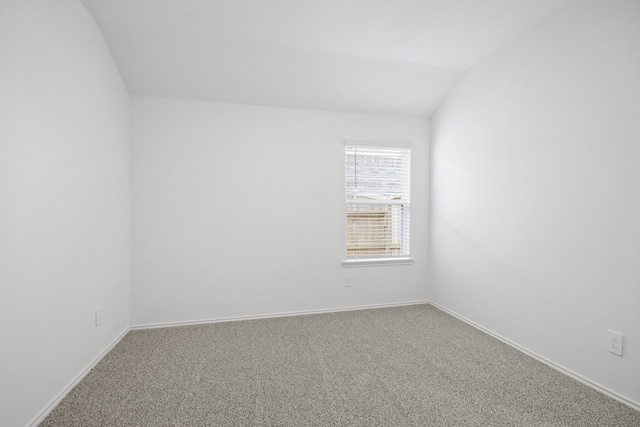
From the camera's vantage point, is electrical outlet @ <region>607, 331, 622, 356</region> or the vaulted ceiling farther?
the vaulted ceiling

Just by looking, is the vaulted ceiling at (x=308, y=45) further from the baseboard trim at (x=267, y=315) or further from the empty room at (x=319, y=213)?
the baseboard trim at (x=267, y=315)

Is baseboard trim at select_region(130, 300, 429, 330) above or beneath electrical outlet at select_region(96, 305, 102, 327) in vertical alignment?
beneath

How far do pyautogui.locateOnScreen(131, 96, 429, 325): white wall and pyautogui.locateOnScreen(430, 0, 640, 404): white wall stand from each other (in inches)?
35.3

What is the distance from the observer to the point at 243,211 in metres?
3.13

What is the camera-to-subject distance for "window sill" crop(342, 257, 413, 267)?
3404mm

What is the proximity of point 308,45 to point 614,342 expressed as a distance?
2.95 m

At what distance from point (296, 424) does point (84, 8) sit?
2.91 meters

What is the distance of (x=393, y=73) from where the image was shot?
116 inches

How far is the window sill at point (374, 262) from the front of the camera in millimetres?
3404

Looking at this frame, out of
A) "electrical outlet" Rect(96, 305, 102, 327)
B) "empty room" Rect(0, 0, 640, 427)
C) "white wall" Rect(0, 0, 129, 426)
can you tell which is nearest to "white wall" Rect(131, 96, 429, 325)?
"empty room" Rect(0, 0, 640, 427)

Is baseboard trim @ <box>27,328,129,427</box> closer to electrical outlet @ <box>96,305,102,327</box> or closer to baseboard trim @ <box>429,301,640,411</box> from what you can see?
electrical outlet @ <box>96,305,102,327</box>

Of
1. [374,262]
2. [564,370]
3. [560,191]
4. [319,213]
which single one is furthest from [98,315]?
[560,191]

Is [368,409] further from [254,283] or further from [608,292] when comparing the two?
[254,283]

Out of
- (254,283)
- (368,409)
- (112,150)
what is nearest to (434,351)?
(368,409)
